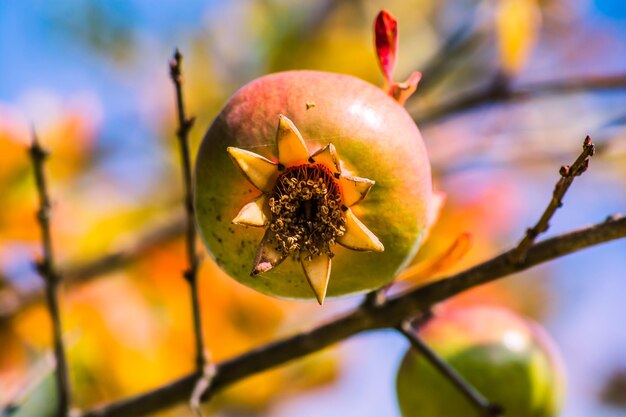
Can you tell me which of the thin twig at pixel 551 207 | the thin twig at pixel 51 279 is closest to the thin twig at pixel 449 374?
the thin twig at pixel 551 207

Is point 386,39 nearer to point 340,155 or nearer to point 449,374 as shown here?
point 340,155

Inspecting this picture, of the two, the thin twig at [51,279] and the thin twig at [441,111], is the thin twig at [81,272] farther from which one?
the thin twig at [51,279]

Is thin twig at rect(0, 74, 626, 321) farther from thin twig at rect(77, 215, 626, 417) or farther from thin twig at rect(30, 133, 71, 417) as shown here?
thin twig at rect(77, 215, 626, 417)

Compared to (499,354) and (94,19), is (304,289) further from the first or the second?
(94,19)

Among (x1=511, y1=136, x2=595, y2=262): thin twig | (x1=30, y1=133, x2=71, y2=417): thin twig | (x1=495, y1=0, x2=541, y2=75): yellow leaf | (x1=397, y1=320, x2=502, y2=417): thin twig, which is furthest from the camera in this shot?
(x1=495, y1=0, x2=541, y2=75): yellow leaf

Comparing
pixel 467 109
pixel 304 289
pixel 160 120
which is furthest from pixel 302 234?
pixel 160 120

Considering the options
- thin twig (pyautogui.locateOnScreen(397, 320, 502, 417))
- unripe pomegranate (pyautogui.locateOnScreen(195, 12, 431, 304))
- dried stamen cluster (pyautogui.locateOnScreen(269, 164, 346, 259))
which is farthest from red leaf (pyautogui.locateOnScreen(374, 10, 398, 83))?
thin twig (pyautogui.locateOnScreen(397, 320, 502, 417))

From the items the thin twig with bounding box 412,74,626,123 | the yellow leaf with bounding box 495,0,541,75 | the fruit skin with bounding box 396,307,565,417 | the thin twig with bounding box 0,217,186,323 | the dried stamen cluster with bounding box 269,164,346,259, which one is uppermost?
the yellow leaf with bounding box 495,0,541,75
